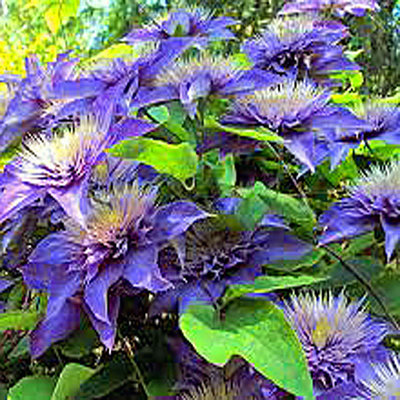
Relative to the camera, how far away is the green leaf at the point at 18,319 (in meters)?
0.49

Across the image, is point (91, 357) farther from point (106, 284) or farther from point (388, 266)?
point (388, 266)

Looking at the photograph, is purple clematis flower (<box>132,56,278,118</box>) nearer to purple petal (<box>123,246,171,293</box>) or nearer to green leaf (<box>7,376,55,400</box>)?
purple petal (<box>123,246,171,293</box>)

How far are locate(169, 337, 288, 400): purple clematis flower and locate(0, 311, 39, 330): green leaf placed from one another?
0.11 m

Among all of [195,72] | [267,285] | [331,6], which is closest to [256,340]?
[267,285]

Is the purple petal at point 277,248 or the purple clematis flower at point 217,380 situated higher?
the purple petal at point 277,248

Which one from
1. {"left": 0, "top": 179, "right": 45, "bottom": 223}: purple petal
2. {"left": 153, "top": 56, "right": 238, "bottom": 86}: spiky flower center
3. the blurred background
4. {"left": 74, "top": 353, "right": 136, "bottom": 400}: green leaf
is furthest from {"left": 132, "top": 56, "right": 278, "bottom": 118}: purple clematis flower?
the blurred background

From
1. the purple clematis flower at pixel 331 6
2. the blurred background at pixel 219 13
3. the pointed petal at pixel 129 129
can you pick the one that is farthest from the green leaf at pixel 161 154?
the blurred background at pixel 219 13

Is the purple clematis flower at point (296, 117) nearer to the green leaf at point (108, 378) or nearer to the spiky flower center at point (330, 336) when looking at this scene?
the spiky flower center at point (330, 336)

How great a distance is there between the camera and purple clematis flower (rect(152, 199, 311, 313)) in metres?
0.49

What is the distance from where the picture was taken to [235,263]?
1.65 feet

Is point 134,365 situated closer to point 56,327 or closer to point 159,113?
point 56,327

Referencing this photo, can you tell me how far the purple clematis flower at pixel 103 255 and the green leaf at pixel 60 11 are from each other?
1.41 feet

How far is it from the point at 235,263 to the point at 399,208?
5.4 inches

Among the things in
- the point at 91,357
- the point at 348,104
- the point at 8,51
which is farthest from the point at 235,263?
the point at 8,51
